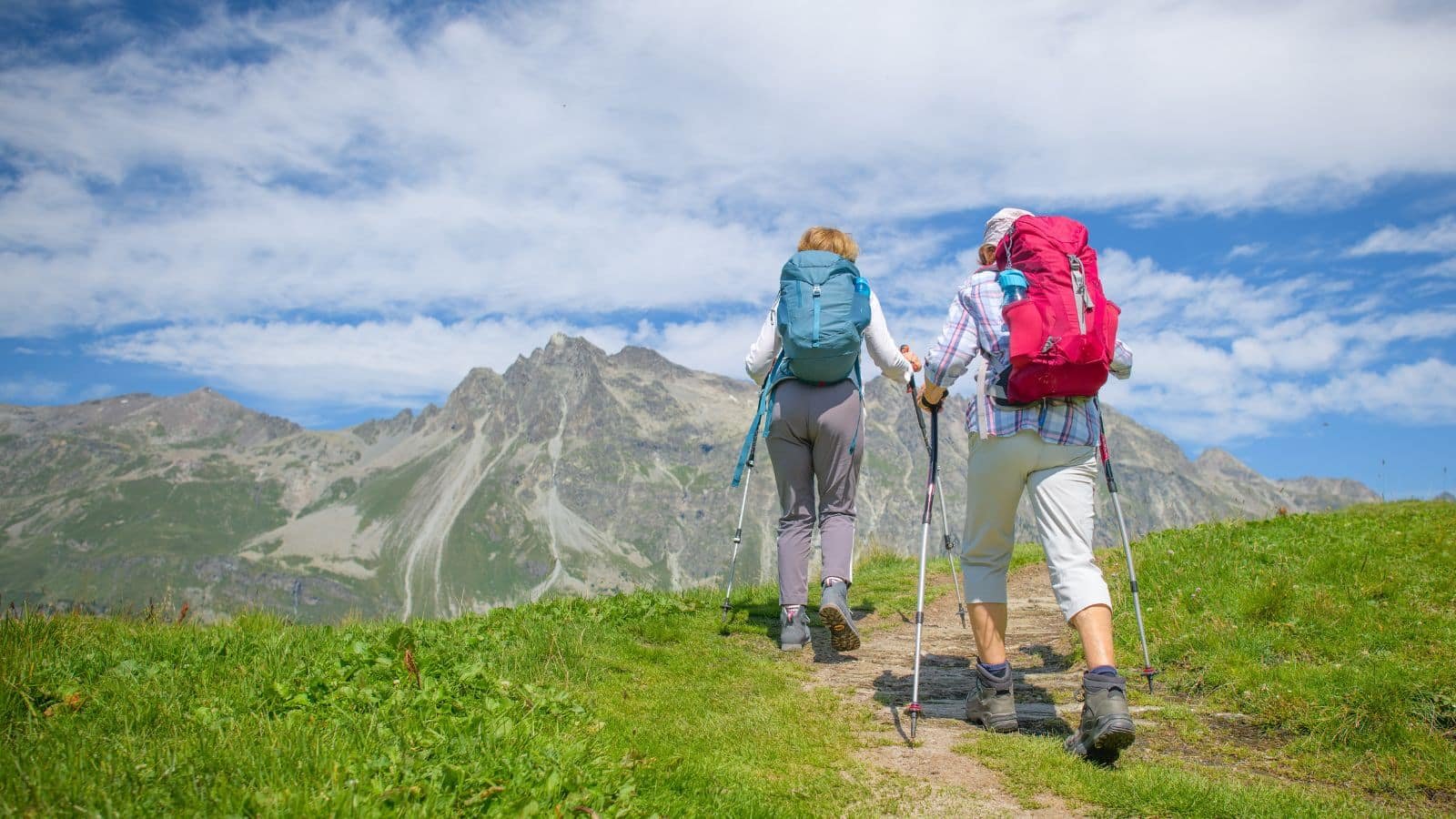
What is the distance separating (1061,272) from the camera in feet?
20.7

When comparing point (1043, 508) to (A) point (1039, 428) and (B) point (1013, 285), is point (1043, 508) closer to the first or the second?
(A) point (1039, 428)

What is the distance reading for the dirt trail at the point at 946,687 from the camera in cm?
559

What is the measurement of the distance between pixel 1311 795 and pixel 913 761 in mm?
2368

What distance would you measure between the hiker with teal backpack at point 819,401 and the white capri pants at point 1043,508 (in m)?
2.33

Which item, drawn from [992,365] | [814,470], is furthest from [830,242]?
[992,365]

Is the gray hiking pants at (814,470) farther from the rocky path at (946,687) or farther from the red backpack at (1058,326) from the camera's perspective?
the red backpack at (1058,326)

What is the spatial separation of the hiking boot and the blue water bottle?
3.73 metres

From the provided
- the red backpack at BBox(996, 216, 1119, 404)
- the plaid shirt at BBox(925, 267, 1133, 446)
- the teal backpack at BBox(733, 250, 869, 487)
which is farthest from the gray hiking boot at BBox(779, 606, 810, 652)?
the red backpack at BBox(996, 216, 1119, 404)

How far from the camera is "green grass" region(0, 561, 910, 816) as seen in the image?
4059 millimetres

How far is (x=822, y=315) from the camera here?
8.98 meters

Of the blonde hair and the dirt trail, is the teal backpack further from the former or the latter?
the dirt trail

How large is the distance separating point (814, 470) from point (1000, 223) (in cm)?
352

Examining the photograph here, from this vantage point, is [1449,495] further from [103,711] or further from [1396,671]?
[103,711]

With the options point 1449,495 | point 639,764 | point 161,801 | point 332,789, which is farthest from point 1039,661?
point 1449,495
